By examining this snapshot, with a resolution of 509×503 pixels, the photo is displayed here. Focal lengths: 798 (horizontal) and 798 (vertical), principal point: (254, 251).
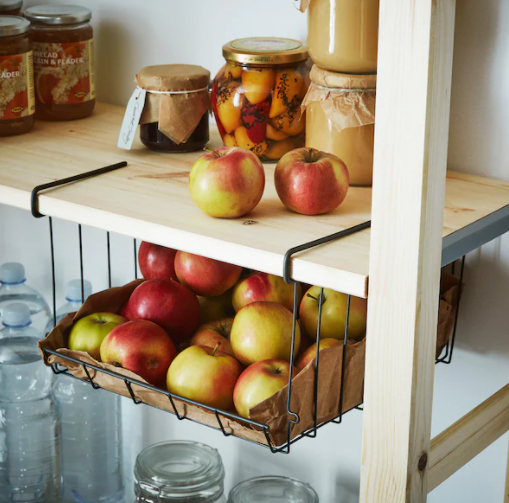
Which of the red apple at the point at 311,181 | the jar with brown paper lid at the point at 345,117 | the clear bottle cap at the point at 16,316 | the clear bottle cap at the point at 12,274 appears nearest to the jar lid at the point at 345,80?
the jar with brown paper lid at the point at 345,117

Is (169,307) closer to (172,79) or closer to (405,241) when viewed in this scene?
(172,79)

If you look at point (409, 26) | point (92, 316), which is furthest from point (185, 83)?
point (409, 26)

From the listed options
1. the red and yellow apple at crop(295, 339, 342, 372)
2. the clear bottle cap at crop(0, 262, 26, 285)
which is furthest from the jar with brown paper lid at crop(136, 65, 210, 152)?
the clear bottle cap at crop(0, 262, 26, 285)

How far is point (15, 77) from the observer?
113 centimetres

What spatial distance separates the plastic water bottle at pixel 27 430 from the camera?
5.20ft

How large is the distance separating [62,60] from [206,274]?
1.42 feet

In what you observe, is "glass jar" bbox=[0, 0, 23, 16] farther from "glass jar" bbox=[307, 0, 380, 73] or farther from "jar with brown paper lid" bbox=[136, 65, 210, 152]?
"glass jar" bbox=[307, 0, 380, 73]

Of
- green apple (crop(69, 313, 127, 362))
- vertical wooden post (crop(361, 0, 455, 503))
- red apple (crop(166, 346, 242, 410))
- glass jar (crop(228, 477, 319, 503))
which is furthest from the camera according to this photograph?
glass jar (crop(228, 477, 319, 503))

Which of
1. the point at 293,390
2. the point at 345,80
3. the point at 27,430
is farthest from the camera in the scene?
the point at 27,430

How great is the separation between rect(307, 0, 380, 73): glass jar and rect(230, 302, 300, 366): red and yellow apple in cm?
30

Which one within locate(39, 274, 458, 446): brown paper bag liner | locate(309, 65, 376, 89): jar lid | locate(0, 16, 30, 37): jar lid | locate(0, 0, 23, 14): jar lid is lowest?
locate(39, 274, 458, 446): brown paper bag liner

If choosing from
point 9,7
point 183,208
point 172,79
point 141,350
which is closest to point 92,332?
point 141,350

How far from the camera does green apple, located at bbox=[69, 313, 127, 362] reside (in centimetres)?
101

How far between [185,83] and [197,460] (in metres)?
0.74
